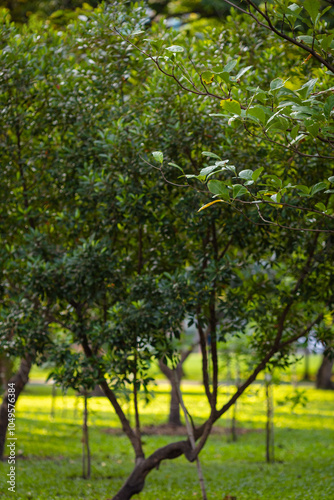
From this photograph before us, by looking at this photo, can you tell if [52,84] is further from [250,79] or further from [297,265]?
[297,265]

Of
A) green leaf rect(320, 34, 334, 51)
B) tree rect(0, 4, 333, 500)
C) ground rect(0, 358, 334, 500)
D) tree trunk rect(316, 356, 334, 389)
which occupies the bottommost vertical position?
tree trunk rect(316, 356, 334, 389)

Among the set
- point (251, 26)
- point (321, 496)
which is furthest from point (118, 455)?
point (251, 26)

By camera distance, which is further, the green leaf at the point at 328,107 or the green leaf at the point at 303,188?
the green leaf at the point at 303,188

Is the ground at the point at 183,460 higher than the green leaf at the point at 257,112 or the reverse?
the reverse

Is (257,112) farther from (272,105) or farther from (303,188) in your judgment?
(303,188)

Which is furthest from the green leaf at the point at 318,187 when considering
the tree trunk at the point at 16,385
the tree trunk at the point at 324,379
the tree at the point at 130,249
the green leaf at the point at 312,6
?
the tree trunk at the point at 324,379

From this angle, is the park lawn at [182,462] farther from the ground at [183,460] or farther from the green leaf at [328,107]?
the green leaf at [328,107]

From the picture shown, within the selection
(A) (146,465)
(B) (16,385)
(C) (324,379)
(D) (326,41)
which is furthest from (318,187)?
(C) (324,379)

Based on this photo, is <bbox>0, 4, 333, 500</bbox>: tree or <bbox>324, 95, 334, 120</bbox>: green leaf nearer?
<bbox>324, 95, 334, 120</bbox>: green leaf

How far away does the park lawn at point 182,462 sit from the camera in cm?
591

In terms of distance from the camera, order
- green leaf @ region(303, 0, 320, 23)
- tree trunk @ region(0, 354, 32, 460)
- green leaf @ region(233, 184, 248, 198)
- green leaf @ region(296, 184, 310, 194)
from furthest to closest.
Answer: tree trunk @ region(0, 354, 32, 460)
green leaf @ region(296, 184, 310, 194)
green leaf @ region(233, 184, 248, 198)
green leaf @ region(303, 0, 320, 23)

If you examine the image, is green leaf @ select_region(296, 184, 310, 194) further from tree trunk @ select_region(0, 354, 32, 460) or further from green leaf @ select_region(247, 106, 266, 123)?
tree trunk @ select_region(0, 354, 32, 460)

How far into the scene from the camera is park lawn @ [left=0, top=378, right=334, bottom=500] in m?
5.91

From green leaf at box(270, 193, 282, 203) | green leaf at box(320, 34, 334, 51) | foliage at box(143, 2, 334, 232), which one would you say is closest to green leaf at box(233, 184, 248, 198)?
foliage at box(143, 2, 334, 232)
